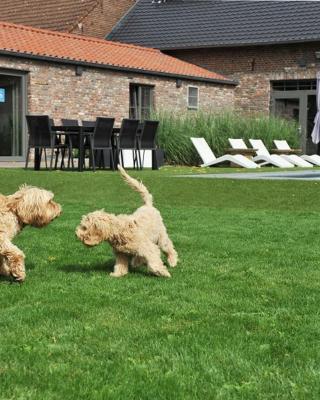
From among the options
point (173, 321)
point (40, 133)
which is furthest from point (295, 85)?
point (173, 321)

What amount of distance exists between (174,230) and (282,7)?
2124 centimetres

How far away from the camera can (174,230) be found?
24.0 ft

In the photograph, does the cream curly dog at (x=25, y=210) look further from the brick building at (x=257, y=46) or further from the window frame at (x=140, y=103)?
the brick building at (x=257, y=46)

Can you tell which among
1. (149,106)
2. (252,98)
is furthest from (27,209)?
(252,98)

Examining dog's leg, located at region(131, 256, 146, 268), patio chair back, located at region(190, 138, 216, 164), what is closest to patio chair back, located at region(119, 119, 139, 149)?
patio chair back, located at region(190, 138, 216, 164)

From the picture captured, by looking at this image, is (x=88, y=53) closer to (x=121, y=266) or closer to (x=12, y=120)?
(x=12, y=120)

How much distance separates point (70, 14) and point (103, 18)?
156 centimetres

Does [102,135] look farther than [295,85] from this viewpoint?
No

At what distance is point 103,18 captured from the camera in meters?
28.8

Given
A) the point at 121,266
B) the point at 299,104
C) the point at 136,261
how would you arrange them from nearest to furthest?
the point at 121,266 → the point at 136,261 → the point at 299,104

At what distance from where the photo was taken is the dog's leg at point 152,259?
485cm

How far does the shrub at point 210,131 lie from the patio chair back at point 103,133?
16.1 feet

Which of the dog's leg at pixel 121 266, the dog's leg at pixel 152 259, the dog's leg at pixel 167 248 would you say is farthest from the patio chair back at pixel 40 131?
the dog's leg at pixel 152 259

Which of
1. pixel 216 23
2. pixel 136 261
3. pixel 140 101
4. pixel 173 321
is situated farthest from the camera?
pixel 216 23
